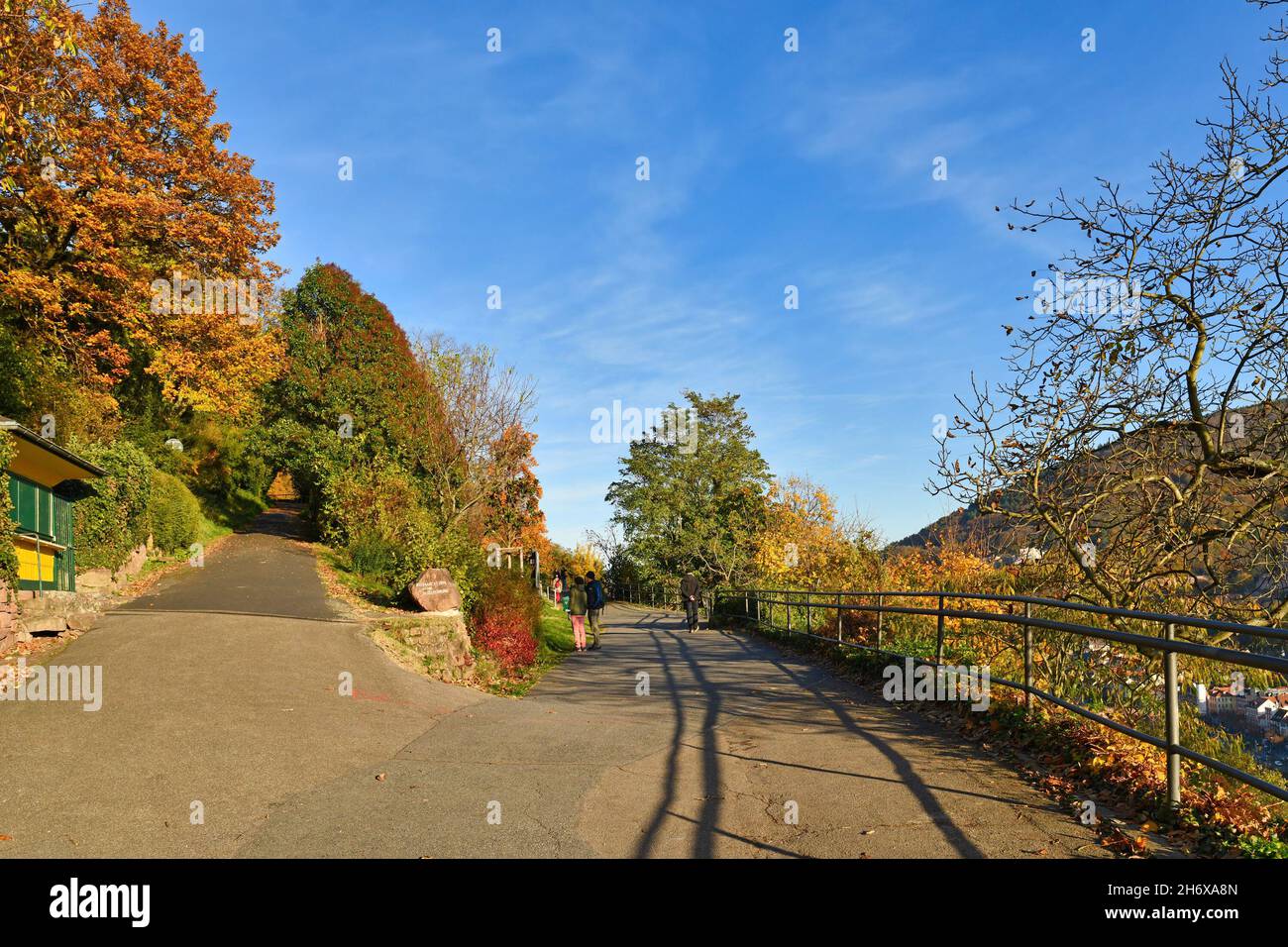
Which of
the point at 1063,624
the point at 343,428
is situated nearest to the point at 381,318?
the point at 343,428

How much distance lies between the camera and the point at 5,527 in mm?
10461

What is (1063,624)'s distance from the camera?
20.4 feet

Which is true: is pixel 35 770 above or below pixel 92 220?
below

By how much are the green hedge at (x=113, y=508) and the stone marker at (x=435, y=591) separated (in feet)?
21.8

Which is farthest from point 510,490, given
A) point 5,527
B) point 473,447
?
point 5,527

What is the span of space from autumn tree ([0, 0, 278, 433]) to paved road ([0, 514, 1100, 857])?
1042 cm

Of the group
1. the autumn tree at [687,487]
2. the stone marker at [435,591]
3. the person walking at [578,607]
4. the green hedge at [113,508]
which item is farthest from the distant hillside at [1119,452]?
the autumn tree at [687,487]

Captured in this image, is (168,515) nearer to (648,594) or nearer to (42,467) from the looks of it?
(42,467)

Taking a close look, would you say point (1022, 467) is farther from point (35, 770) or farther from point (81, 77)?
point (81, 77)

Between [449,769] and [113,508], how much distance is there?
1334cm

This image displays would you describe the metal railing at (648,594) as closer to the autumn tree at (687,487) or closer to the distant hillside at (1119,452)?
the autumn tree at (687,487)

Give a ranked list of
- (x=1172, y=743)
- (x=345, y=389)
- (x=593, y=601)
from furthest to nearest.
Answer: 1. (x=345, y=389)
2. (x=593, y=601)
3. (x=1172, y=743)

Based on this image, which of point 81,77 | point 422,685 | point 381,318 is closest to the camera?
point 422,685

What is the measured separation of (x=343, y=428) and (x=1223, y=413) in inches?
1072
